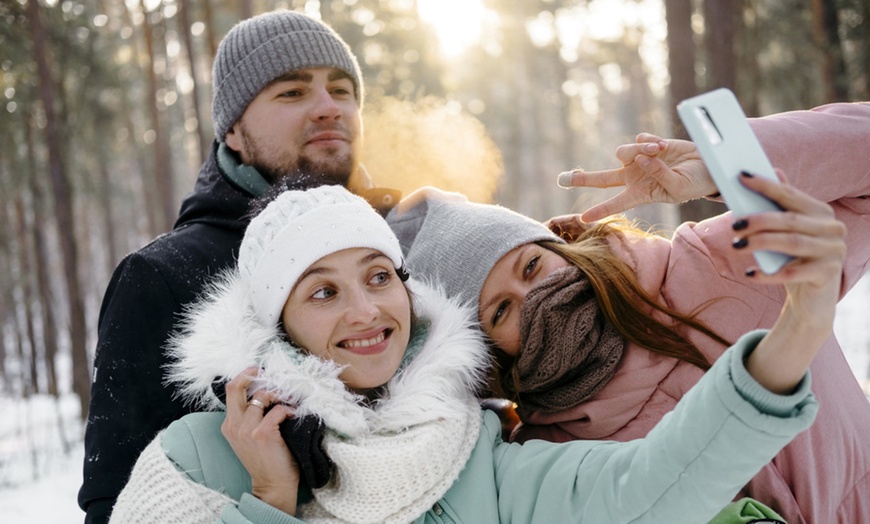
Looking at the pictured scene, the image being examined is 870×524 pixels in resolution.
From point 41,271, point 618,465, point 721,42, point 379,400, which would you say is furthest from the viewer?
point 41,271

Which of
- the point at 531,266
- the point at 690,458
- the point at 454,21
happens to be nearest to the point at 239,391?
the point at 531,266

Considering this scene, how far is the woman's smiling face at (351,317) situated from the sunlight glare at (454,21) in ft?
68.0

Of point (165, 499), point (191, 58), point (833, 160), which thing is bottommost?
point (165, 499)

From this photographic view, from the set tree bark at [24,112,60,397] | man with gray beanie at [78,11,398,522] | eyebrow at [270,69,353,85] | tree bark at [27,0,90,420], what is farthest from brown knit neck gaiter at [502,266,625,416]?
tree bark at [24,112,60,397]

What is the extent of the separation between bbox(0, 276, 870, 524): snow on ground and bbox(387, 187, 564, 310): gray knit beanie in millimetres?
7546

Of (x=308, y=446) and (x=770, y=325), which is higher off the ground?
(x=770, y=325)

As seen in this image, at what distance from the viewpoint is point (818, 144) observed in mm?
Result: 2377

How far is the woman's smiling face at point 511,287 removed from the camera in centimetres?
263

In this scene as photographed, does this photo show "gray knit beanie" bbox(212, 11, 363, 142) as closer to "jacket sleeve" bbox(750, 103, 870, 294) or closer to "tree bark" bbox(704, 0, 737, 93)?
"jacket sleeve" bbox(750, 103, 870, 294)

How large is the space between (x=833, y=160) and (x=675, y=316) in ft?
2.39

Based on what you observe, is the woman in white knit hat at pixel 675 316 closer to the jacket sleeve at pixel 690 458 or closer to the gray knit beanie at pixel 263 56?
the jacket sleeve at pixel 690 458

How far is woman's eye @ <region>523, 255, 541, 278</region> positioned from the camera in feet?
8.71

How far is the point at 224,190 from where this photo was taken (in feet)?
11.1

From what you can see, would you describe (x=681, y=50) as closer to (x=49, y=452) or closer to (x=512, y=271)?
(x=512, y=271)
